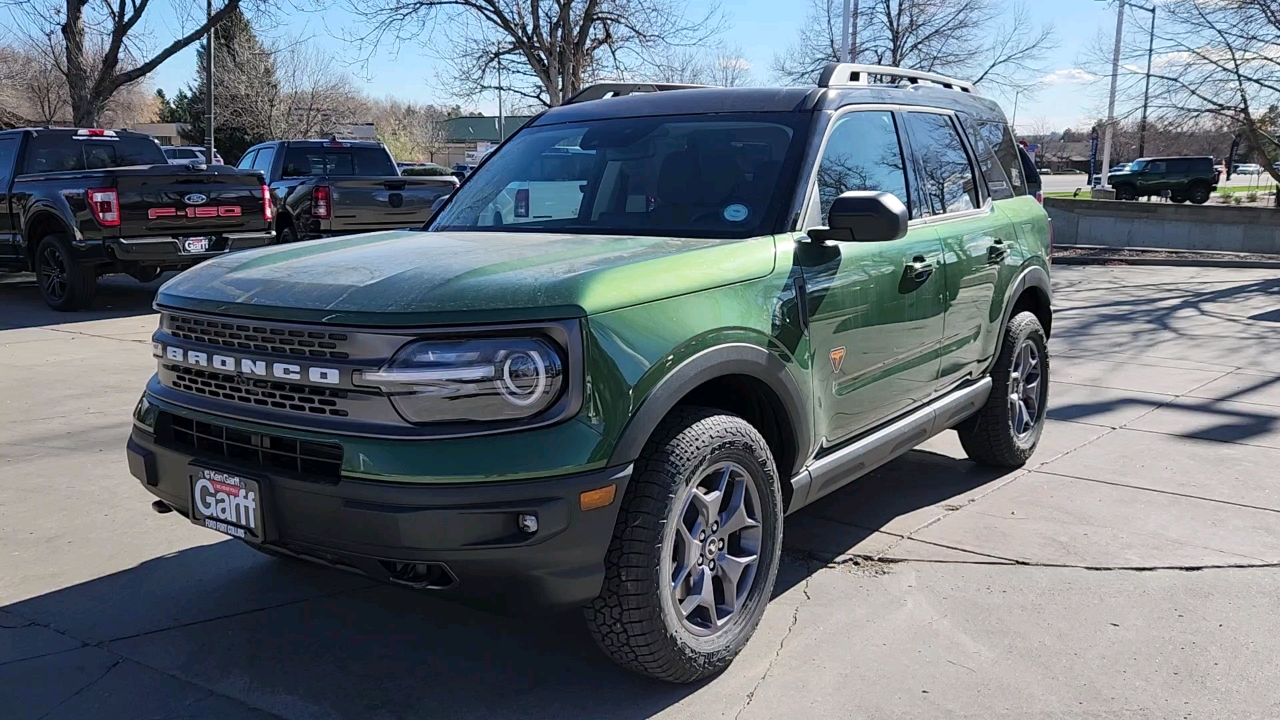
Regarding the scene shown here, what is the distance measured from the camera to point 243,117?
41094 millimetres

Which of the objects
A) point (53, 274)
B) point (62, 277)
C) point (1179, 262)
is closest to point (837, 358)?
point (62, 277)

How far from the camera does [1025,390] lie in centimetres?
566

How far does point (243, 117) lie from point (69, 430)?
125ft

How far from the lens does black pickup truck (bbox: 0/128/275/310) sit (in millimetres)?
10586

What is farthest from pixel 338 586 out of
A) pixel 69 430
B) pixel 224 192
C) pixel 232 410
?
pixel 224 192

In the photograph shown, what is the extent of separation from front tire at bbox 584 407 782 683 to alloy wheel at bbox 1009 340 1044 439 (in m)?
2.46

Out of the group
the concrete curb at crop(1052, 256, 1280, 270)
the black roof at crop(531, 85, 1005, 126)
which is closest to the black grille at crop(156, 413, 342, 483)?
the black roof at crop(531, 85, 1005, 126)

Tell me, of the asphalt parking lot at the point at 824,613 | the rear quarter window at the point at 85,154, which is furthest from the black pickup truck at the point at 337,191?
the asphalt parking lot at the point at 824,613

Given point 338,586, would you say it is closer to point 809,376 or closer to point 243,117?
point 809,376

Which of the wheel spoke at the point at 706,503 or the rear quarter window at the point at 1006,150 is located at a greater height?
the rear quarter window at the point at 1006,150

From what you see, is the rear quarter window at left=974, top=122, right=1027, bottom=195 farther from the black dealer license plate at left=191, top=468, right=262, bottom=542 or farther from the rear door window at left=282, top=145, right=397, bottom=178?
the rear door window at left=282, top=145, right=397, bottom=178

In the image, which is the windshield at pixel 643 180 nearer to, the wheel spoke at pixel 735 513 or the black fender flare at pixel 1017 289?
the wheel spoke at pixel 735 513

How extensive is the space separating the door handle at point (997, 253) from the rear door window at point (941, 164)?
0.71ft

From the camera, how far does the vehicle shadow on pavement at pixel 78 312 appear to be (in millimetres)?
10898
